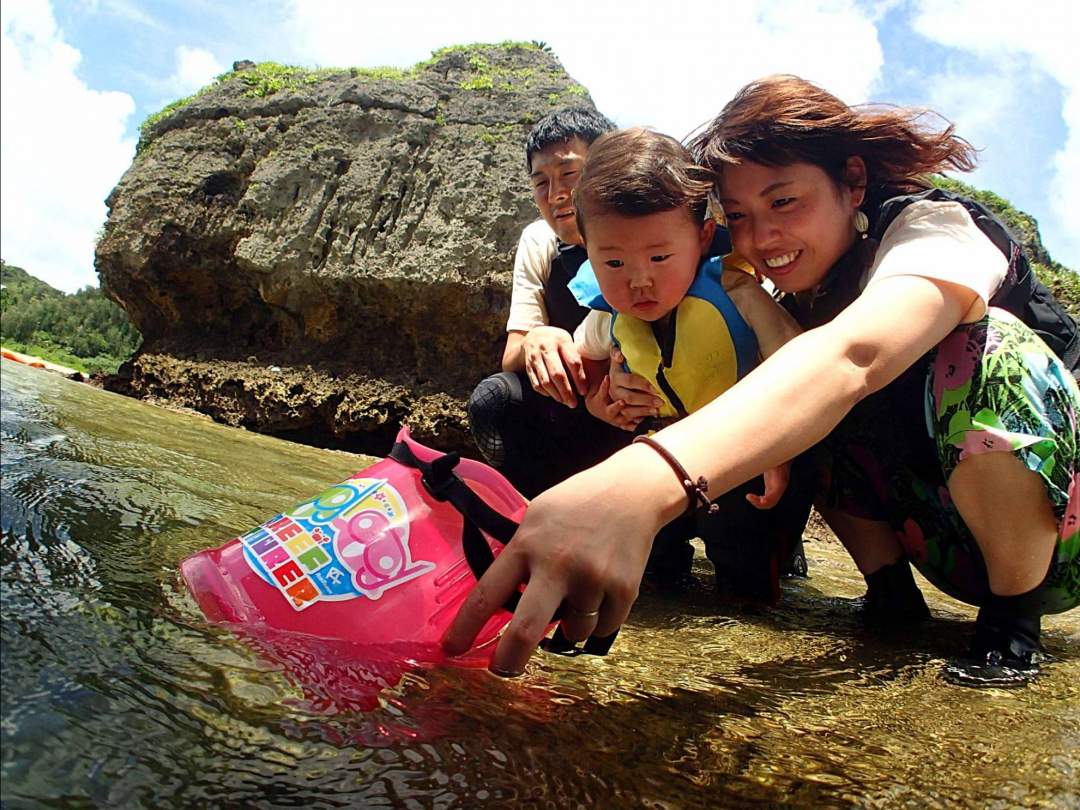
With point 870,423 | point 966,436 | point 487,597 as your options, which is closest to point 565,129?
point 870,423

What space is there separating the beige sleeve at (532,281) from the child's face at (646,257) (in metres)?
0.72

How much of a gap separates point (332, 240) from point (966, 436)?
18.5 feet

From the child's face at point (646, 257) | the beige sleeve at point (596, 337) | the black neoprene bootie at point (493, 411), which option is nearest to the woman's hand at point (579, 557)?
the child's face at point (646, 257)

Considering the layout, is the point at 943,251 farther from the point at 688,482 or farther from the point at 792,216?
the point at 688,482

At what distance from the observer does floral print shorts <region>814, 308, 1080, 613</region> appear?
150 cm

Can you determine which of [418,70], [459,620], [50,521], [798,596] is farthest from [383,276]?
[459,620]

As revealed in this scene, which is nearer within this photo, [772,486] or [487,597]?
[487,597]

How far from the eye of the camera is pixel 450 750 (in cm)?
88

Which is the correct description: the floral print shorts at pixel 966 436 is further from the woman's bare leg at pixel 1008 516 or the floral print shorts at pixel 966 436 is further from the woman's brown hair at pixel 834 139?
the woman's brown hair at pixel 834 139

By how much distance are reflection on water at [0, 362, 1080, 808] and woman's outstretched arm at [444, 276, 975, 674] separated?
14 cm

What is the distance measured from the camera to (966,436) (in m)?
1.52

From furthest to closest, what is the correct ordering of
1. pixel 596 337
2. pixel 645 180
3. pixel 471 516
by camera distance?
pixel 596 337
pixel 645 180
pixel 471 516

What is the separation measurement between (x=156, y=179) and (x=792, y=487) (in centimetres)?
684

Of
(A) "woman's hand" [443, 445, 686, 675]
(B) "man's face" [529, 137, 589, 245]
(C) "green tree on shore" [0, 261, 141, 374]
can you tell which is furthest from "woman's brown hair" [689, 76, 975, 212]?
(C) "green tree on shore" [0, 261, 141, 374]
